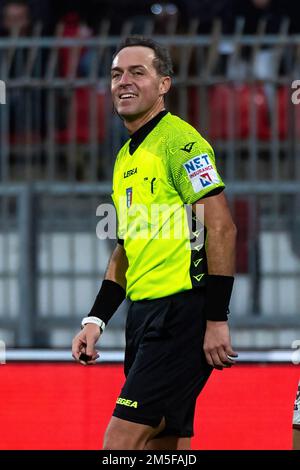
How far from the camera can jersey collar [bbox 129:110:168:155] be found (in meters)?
4.63

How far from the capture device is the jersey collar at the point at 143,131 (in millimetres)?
4629

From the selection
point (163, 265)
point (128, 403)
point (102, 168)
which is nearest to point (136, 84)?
point (163, 265)

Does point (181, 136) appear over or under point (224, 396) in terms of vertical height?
over

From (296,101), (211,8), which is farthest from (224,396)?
(211,8)

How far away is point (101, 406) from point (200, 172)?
7.66 ft

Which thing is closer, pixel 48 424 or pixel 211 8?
pixel 48 424

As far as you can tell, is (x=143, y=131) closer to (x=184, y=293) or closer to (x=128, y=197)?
(x=128, y=197)

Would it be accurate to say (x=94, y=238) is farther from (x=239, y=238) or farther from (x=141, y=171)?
(x=141, y=171)

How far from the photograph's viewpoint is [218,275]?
4.36m

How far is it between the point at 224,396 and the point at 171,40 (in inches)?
82.4

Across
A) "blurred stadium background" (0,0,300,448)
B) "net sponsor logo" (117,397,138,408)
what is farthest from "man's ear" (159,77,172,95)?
"blurred stadium background" (0,0,300,448)

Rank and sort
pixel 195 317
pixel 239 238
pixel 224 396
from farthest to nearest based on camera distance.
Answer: pixel 239 238, pixel 224 396, pixel 195 317

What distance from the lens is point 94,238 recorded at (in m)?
7.11

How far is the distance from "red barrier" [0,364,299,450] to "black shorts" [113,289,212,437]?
1.81 meters
